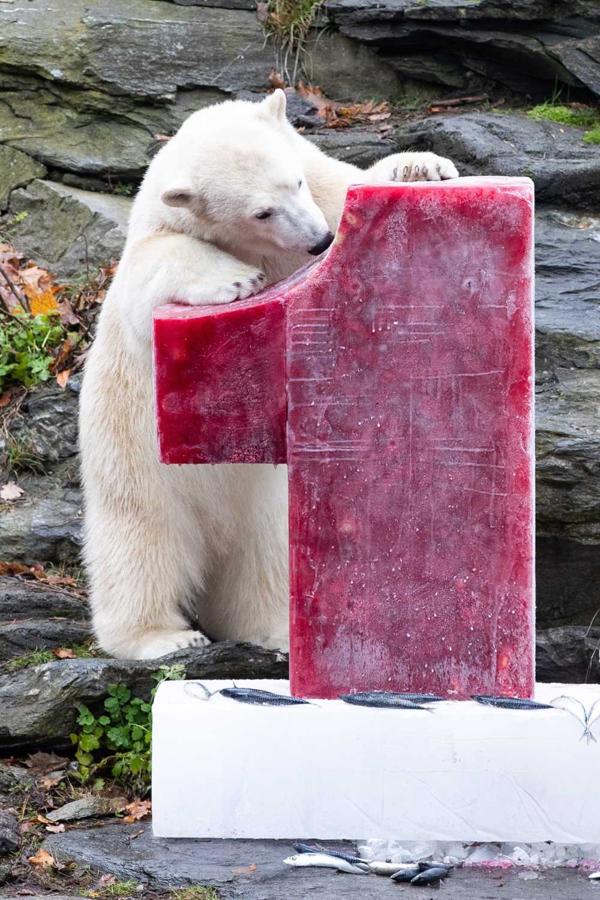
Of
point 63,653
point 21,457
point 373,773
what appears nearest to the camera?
point 373,773

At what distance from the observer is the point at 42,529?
5.39 m

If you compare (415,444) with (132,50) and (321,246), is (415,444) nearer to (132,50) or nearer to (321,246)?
(321,246)

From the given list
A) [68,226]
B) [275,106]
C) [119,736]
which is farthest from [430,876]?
[68,226]

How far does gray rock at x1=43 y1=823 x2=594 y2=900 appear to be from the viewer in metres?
2.59

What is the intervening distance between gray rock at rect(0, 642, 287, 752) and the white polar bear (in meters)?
0.21

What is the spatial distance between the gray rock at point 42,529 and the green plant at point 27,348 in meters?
0.70

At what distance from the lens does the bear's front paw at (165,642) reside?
13.5ft

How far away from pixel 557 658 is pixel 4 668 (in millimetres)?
1778

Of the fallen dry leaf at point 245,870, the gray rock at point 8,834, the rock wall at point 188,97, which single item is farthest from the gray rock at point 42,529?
the fallen dry leaf at point 245,870

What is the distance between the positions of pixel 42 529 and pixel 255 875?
2.93m

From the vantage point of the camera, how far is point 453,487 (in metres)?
2.91

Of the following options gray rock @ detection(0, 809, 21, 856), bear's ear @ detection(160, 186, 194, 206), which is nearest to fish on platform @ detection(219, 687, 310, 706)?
gray rock @ detection(0, 809, 21, 856)

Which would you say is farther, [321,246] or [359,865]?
[321,246]

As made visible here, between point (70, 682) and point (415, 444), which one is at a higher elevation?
point (415, 444)
